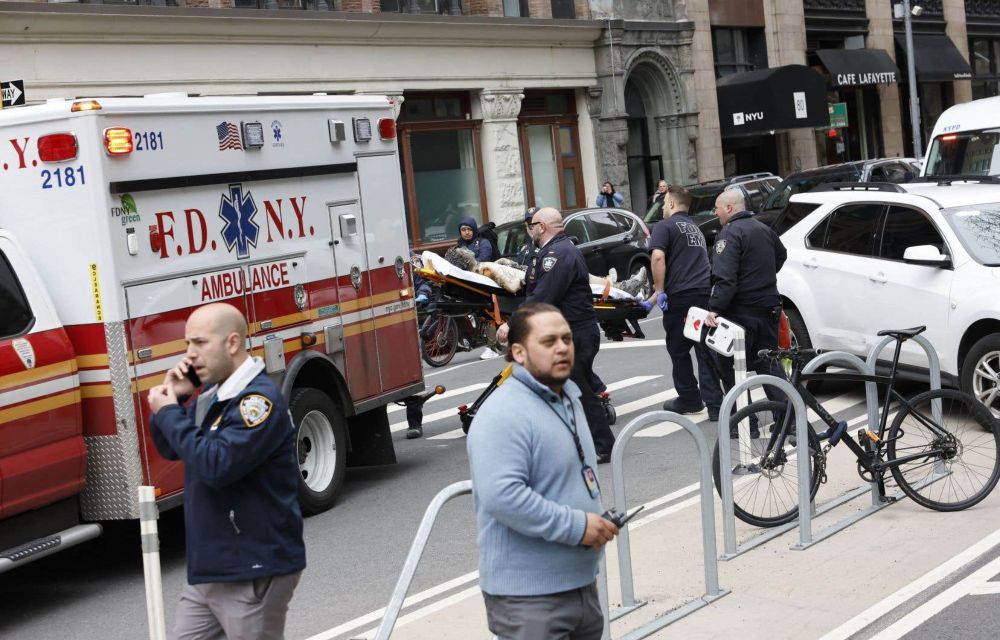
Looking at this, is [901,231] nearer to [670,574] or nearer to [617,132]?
[670,574]

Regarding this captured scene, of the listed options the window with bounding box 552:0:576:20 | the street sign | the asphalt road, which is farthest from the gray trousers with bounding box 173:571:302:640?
the street sign

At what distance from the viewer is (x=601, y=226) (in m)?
23.5

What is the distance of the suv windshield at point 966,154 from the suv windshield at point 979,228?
200 inches

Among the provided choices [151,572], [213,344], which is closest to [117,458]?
[151,572]

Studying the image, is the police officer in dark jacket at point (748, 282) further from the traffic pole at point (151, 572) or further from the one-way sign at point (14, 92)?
the traffic pole at point (151, 572)

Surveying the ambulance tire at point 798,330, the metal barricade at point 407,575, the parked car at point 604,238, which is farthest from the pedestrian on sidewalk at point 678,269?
the parked car at point 604,238

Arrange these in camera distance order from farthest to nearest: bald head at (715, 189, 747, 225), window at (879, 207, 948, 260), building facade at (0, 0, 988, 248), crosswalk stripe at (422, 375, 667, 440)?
building facade at (0, 0, 988, 248) < crosswalk stripe at (422, 375, 667, 440) < window at (879, 207, 948, 260) < bald head at (715, 189, 747, 225)

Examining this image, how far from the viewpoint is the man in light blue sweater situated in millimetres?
4242

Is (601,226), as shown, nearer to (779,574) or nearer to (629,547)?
(779,574)

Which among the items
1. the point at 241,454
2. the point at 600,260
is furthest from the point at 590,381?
the point at 600,260

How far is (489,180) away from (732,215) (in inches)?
782

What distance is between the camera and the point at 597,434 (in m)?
10.3

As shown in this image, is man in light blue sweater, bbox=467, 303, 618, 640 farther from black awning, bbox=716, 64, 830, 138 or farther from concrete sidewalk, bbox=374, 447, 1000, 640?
black awning, bbox=716, 64, 830, 138

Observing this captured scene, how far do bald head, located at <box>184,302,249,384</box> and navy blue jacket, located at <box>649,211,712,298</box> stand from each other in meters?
7.51
